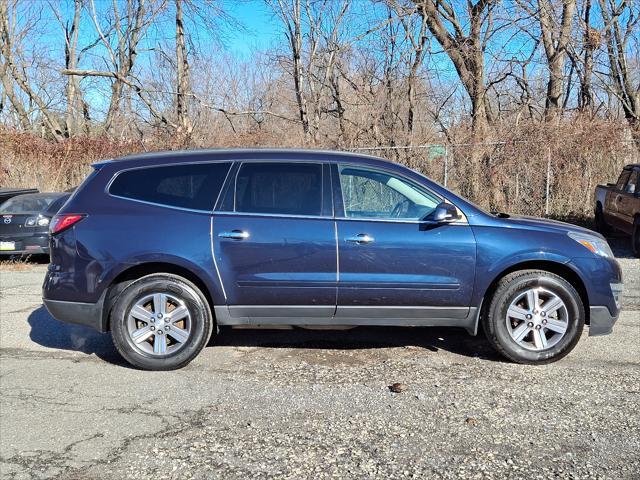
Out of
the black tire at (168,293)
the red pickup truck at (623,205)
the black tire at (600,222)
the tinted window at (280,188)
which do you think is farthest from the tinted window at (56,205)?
the black tire at (600,222)

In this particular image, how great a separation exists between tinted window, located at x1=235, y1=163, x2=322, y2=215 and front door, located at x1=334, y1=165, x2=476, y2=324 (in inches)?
11.2

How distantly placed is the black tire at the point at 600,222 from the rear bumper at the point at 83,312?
10.9 meters

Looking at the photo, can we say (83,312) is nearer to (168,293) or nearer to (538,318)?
(168,293)

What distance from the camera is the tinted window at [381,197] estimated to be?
15.9 ft

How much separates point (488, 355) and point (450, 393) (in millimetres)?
1018

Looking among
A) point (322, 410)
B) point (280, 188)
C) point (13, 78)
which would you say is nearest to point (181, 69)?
point (13, 78)

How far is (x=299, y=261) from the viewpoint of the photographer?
15.5 ft

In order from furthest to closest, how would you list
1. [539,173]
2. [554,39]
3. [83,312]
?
[554,39] < [539,173] < [83,312]

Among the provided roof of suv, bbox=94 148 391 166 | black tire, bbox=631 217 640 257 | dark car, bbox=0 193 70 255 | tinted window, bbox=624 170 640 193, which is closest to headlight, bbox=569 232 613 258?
roof of suv, bbox=94 148 391 166

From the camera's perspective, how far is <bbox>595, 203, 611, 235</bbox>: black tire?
12219mm

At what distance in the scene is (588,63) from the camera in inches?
648

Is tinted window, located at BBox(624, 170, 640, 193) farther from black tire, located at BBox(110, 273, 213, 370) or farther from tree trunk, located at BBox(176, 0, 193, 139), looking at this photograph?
tree trunk, located at BBox(176, 0, 193, 139)

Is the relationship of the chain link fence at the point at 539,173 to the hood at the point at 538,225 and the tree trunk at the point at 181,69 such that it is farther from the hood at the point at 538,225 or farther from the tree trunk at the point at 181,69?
the tree trunk at the point at 181,69

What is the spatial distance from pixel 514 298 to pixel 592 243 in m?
0.87
